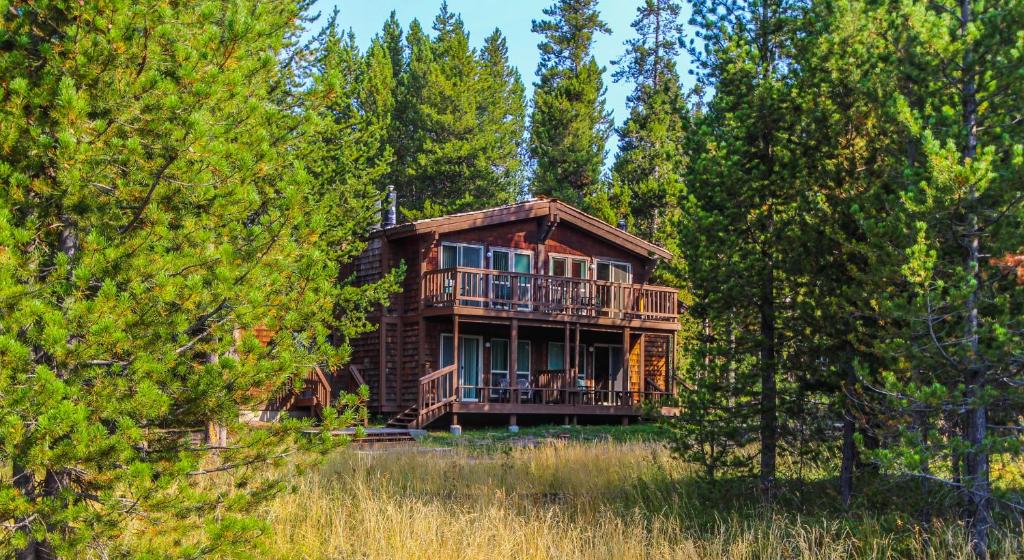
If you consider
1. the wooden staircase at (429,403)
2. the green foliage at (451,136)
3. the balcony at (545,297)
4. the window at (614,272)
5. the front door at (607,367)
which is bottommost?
the wooden staircase at (429,403)

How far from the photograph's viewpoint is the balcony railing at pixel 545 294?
26891 mm

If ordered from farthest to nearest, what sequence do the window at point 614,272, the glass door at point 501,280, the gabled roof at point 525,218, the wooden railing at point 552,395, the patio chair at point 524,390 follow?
the window at point 614,272, the patio chair at point 524,390, the wooden railing at point 552,395, the glass door at point 501,280, the gabled roof at point 525,218

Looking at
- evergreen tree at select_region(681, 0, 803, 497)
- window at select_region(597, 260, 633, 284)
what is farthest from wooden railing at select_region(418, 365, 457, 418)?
evergreen tree at select_region(681, 0, 803, 497)

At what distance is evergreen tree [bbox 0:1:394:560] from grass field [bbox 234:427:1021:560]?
4.25 ft

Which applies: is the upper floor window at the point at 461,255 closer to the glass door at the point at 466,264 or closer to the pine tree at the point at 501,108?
the glass door at the point at 466,264

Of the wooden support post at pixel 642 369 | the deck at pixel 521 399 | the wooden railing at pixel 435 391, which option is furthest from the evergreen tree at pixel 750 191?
the wooden support post at pixel 642 369

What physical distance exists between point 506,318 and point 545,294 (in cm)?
183

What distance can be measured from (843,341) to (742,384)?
1.33 metres

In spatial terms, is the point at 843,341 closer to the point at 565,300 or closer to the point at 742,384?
the point at 742,384

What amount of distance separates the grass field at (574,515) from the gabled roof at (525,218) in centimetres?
1229

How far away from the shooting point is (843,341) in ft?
37.6

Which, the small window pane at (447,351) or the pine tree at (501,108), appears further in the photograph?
the pine tree at (501,108)

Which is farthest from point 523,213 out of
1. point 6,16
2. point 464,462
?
point 6,16

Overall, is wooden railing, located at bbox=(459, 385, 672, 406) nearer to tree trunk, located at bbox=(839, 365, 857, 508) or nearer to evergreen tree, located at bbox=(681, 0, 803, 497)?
evergreen tree, located at bbox=(681, 0, 803, 497)
